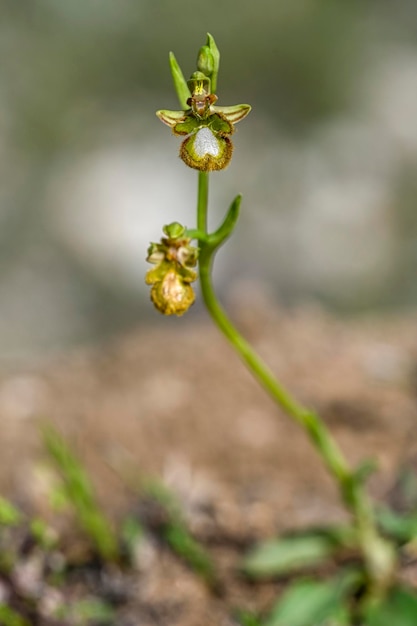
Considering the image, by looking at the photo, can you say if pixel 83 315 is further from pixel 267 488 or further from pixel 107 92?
pixel 267 488

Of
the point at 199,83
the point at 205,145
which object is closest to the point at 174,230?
the point at 205,145

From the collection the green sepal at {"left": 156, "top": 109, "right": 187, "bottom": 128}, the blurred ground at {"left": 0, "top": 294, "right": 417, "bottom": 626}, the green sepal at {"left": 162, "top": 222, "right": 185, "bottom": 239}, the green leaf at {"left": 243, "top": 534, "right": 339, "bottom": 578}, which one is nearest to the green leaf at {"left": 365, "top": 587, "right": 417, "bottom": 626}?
the green leaf at {"left": 243, "top": 534, "right": 339, "bottom": 578}

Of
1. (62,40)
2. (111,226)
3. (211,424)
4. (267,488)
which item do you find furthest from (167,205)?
(267,488)

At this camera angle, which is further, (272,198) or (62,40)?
(62,40)

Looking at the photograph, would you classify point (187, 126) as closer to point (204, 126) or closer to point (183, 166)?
point (204, 126)

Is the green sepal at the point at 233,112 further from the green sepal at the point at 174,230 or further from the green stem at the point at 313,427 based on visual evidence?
the green sepal at the point at 174,230

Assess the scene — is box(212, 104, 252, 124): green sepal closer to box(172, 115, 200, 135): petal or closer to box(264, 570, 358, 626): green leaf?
box(172, 115, 200, 135): petal
